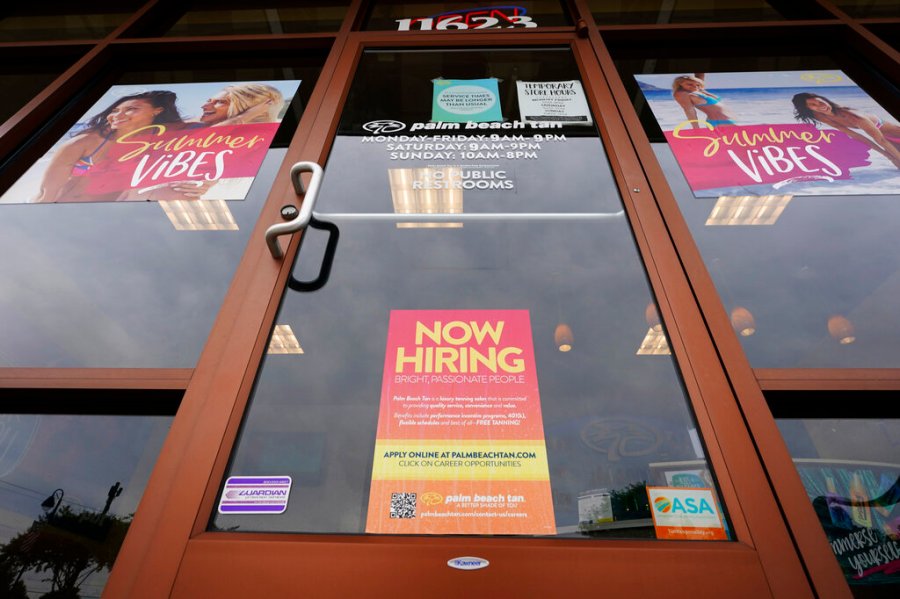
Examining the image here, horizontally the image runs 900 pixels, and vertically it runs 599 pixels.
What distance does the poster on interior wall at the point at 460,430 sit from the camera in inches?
41.0

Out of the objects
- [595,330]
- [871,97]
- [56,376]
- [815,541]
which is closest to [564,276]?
[595,330]

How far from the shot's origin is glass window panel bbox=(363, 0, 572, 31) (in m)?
2.65

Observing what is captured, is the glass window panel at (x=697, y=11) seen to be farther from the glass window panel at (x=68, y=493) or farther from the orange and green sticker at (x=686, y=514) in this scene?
the glass window panel at (x=68, y=493)

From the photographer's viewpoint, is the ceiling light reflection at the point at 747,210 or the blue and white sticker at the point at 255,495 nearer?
the blue and white sticker at the point at 255,495

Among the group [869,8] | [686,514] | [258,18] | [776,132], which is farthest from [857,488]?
[258,18]

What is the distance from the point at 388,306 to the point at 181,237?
714mm

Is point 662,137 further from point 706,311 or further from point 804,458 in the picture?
point 804,458

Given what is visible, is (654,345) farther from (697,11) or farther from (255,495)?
(697,11)

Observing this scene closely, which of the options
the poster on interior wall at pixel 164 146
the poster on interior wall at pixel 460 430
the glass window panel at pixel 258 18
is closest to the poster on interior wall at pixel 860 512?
the poster on interior wall at pixel 460 430

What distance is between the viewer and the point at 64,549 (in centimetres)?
122

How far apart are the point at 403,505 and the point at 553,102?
1625mm

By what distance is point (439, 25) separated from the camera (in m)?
2.67

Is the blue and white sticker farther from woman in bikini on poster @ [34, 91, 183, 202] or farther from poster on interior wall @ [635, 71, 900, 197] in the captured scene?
poster on interior wall @ [635, 71, 900, 197]

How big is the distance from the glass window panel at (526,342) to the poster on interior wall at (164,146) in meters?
0.34
